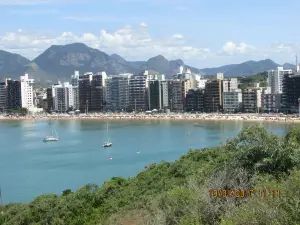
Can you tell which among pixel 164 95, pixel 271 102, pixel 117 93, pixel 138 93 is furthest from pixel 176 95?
pixel 271 102

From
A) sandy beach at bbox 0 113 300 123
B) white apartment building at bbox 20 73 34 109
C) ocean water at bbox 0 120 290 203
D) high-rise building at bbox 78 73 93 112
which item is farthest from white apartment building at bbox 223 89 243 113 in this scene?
white apartment building at bbox 20 73 34 109

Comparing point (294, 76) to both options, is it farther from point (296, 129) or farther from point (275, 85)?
point (296, 129)

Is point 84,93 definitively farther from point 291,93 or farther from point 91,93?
point 291,93

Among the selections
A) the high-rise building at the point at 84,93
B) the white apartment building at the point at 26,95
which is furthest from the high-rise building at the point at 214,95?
the white apartment building at the point at 26,95

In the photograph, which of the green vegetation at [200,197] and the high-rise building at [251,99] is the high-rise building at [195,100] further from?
the green vegetation at [200,197]

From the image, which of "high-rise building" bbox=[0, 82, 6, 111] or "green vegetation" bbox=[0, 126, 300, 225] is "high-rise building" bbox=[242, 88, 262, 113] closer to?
"high-rise building" bbox=[0, 82, 6, 111]
